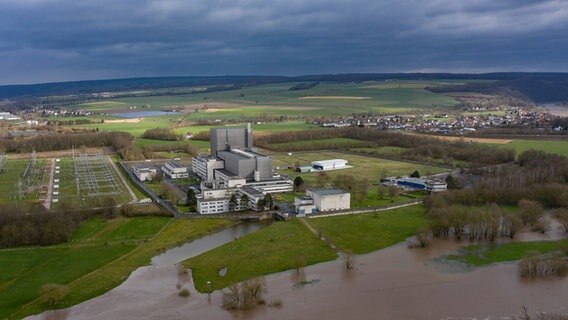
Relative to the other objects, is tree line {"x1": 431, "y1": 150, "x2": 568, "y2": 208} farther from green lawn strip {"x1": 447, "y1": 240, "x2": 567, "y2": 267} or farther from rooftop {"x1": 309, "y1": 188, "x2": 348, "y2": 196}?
green lawn strip {"x1": 447, "y1": 240, "x2": 567, "y2": 267}

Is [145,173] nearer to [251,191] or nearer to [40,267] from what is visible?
[251,191]

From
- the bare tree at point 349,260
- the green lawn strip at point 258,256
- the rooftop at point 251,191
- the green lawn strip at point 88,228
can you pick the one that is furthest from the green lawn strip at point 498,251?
the green lawn strip at point 88,228

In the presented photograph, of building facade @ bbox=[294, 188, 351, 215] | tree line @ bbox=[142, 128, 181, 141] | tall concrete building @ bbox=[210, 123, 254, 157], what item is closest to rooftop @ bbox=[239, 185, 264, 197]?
building facade @ bbox=[294, 188, 351, 215]

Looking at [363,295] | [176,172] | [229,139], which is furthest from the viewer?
[229,139]

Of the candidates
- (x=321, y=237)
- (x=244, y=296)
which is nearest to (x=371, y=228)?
(x=321, y=237)

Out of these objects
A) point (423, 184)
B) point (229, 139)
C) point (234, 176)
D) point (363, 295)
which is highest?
point (229, 139)

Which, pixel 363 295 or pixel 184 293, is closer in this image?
pixel 363 295

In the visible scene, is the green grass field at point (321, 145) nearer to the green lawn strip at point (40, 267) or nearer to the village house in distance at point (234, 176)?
the village house in distance at point (234, 176)
